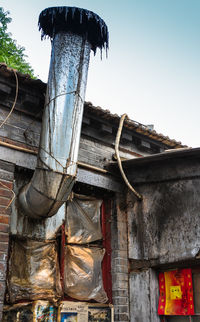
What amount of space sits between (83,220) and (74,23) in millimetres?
3289

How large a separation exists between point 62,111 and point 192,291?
359 cm

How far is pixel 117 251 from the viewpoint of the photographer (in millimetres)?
6754

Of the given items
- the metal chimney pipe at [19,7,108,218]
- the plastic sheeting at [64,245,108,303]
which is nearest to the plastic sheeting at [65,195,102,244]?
the plastic sheeting at [64,245,108,303]

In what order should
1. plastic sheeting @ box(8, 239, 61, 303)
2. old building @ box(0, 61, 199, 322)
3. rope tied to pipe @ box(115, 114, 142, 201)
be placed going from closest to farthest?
1. plastic sheeting @ box(8, 239, 61, 303)
2. old building @ box(0, 61, 199, 322)
3. rope tied to pipe @ box(115, 114, 142, 201)

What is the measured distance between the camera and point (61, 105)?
548 centimetres

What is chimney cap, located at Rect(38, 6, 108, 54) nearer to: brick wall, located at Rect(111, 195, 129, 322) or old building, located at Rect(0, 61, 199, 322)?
old building, located at Rect(0, 61, 199, 322)

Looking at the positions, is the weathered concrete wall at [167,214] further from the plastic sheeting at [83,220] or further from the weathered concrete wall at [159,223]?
the plastic sheeting at [83,220]

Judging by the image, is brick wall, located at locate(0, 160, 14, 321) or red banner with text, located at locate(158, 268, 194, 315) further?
red banner with text, located at locate(158, 268, 194, 315)

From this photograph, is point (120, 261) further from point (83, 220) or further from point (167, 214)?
point (167, 214)

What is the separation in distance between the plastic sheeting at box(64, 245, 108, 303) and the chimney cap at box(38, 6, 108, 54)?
136 inches

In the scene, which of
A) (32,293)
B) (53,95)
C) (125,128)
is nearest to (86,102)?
(53,95)

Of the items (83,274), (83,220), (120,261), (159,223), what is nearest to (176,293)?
(120,261)

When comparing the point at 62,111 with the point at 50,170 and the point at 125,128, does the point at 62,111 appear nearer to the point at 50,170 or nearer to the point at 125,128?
the point at 50,170

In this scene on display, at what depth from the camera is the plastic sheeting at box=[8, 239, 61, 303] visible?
18.0 ft
